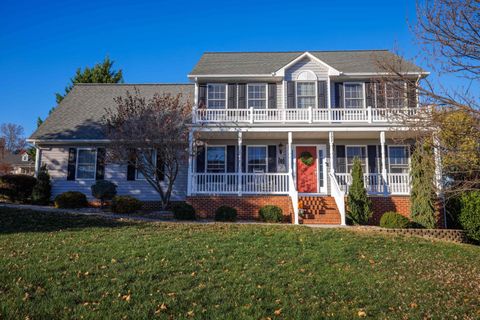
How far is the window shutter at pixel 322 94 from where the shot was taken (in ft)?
59.8

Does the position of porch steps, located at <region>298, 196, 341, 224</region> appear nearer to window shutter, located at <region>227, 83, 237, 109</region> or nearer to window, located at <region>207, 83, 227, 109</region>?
window shutter, located at <region>227, 83, 237, 109</region>

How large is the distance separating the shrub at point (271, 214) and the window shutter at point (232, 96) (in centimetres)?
647

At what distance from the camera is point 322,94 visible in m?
18.3

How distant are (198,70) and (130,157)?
6388 mm

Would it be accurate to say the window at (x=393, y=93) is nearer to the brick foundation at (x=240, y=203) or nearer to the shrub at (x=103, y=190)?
the brick foundation at (x=240, y=203)

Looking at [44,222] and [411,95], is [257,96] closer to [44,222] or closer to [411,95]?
[44,222]

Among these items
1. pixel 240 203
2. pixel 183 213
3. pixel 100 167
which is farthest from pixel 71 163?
pixel 240 203

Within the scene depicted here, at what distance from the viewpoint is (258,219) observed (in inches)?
604

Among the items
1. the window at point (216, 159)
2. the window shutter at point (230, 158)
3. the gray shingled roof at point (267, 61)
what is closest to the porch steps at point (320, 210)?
the window shutter at point (230, 158)

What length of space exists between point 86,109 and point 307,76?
1329 cm

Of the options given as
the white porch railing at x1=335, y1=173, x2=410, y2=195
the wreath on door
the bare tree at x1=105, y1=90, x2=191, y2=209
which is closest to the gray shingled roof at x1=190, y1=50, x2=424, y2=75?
the bare tree at x1=105, y1=90, x2=191, y2=209

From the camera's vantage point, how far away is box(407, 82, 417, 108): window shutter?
6.84m

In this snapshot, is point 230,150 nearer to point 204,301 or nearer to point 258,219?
point 258,219

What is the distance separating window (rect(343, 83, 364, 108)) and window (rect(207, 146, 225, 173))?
7071 mm
